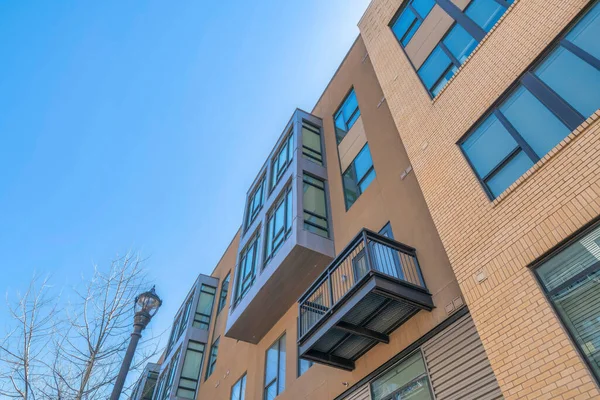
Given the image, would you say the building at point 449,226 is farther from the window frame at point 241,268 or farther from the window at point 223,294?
the window at point 223,294

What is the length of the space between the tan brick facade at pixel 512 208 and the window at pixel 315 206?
4673 mm

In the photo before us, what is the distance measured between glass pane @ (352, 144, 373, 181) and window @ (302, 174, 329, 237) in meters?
1.73

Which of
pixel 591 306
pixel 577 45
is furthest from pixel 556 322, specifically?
pixel 577 45

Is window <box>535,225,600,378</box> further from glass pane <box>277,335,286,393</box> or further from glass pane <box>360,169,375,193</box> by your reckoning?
glass pane <box>277,335,286,393</box>

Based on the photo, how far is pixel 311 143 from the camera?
17406 millimetres

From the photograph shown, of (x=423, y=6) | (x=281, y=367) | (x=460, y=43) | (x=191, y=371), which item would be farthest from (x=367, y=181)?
(x=191, y=371)

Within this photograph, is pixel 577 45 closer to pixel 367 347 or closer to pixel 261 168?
pixel 367 347

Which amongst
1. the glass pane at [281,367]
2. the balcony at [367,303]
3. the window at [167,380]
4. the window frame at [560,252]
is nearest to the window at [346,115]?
the balcony at [367,303]

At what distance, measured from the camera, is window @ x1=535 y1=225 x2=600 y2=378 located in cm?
→ 507

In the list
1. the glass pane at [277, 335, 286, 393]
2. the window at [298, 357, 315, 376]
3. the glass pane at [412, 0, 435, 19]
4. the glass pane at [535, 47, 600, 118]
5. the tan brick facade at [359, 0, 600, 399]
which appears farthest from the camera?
the glass pane at [277, 335, 286, 393]

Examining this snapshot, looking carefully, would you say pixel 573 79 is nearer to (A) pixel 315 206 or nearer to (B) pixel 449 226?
(B) pixel 449 226

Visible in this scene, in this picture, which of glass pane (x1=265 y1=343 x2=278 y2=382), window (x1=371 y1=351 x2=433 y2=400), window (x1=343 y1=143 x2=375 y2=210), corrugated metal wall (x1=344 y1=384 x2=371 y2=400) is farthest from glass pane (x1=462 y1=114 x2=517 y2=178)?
glass pane (x1=265 y1=343 x2=278 y2=382)

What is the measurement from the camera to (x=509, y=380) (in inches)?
221

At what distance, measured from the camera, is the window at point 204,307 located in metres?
23.3
